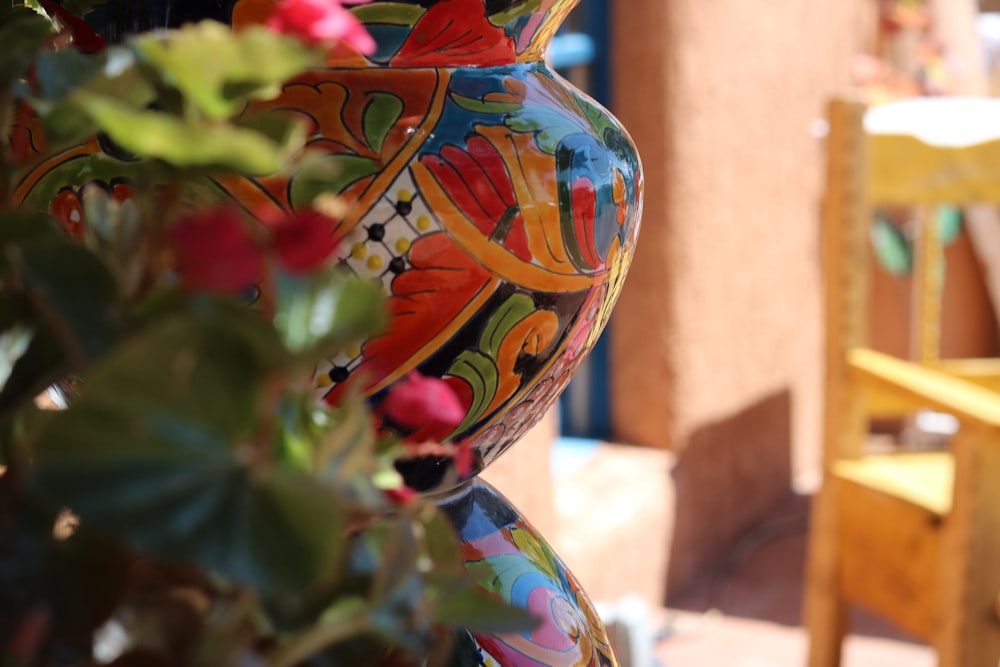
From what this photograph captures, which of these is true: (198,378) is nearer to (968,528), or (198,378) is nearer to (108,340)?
(108,340)

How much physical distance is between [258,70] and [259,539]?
78mm

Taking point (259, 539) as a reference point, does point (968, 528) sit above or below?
below

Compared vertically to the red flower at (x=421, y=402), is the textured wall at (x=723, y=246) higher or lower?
lower

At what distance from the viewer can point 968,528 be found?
4.64 ft

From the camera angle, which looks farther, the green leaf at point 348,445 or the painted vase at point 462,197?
the painted vase at point 462,197

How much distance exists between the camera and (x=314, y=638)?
7.8 inches

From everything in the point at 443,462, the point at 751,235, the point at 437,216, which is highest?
the point at 437,216

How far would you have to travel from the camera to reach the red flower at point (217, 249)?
158 mm

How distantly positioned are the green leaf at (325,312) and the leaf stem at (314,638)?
52mm

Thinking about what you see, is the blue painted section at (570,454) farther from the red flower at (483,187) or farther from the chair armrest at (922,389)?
the red flower at (483,187)

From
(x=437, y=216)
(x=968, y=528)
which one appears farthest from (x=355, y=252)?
(x=968, y=528)

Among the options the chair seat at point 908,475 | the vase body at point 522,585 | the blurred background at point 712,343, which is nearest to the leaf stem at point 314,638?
the vase body at point 522,585

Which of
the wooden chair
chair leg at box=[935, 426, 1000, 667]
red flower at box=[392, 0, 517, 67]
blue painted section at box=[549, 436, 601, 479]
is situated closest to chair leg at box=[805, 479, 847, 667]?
the wooden chair

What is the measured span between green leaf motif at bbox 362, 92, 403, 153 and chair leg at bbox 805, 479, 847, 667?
154cm
